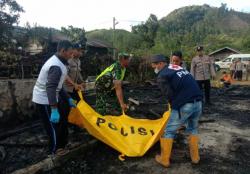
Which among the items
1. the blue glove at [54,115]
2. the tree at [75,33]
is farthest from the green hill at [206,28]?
the blue glove at [54,115]

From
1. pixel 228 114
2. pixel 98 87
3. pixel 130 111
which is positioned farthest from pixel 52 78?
pixel 228 114

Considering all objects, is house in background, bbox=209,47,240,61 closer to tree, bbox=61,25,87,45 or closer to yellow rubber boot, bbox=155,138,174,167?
tree, bbox=61,25,87,45

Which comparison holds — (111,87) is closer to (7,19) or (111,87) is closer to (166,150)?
(166,150)

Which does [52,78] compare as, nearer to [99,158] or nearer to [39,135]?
[99,158]

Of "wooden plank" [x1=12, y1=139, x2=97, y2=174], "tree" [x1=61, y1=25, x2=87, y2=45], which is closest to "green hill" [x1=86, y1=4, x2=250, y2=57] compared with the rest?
"tree" [x1=61, y1=25, x2=87, y2=45]

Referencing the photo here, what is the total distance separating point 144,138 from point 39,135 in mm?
2456

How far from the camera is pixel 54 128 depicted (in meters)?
4.75

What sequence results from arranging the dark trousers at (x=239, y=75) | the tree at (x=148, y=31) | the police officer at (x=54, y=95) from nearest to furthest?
the police officer at (x=54, y=95)
the dark trousers at (x=239, y=75)
the tree at (x=148, y=31)

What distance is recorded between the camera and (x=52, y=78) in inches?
170

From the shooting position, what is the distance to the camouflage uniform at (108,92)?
213 inches

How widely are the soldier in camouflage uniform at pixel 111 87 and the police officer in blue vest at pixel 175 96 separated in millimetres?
863

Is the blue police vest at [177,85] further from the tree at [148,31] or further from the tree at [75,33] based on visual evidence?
the tree at [148,31]

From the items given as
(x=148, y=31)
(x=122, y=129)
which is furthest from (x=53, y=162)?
(x=148, y=31)

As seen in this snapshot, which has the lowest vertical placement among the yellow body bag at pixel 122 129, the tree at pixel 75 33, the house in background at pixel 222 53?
the yellow body bag at pixel 122 129
